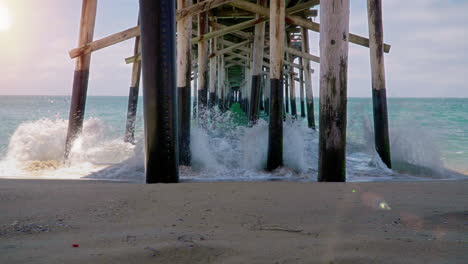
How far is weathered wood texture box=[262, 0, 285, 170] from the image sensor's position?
5559 millimetres

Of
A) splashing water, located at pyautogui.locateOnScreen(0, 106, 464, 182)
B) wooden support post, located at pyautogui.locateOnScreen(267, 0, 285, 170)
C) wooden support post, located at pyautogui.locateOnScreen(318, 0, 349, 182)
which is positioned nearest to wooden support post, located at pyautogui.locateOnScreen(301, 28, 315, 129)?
splashing water, located at pyautogui.locateOnScreen(0, 106, 464, 182)

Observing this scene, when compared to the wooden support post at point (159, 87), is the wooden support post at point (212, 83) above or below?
above

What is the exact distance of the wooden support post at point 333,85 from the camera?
3.55m

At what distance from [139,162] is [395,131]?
4505 mm

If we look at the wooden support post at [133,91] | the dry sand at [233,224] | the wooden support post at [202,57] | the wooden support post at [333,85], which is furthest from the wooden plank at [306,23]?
the dry sand at [233,224]

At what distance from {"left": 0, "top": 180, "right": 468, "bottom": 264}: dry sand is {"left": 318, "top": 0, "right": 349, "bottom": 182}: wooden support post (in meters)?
0.58

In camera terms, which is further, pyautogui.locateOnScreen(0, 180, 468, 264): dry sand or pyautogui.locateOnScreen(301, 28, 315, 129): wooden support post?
pyautogui.locateOnScreen(301, 28, 315, 129): wooden support post

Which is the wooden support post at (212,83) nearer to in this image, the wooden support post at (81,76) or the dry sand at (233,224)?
the wooden support post at (81,76)

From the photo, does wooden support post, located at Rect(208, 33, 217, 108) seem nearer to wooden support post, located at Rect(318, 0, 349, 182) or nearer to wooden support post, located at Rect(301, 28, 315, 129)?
wooden support post, located at Rect(301, 28, 315, 129)

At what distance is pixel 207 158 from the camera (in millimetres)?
5605

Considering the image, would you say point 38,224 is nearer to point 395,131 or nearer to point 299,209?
point 299,209

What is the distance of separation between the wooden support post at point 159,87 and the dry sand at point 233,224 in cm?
32

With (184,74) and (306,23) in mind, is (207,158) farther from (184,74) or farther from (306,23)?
(306,23)

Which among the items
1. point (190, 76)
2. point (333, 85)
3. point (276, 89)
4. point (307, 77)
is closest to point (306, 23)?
point (276, 89)
